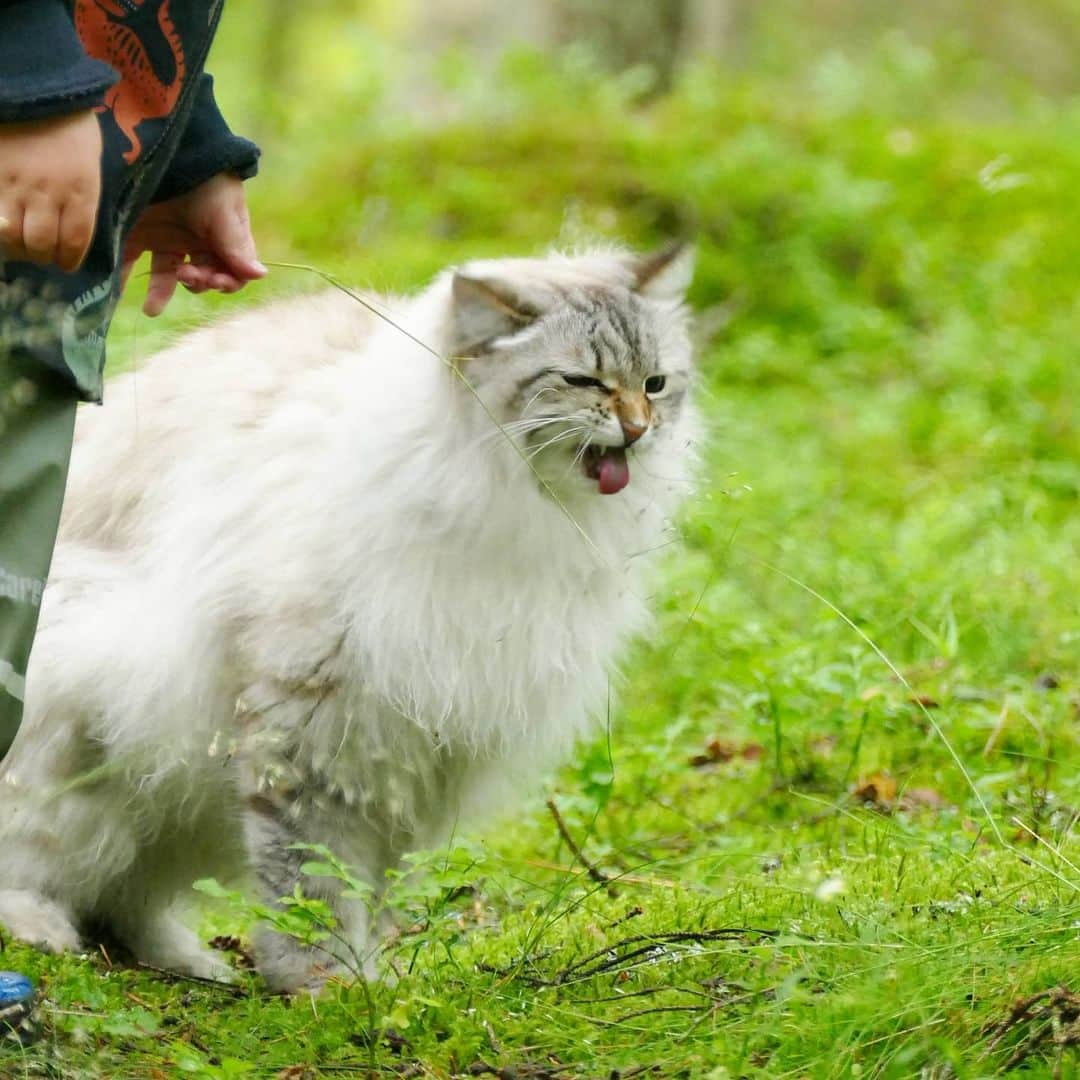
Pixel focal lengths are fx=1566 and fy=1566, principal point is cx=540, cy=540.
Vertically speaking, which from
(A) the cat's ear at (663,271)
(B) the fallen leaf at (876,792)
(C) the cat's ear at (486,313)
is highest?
(C) the cat's ear at (486,313)

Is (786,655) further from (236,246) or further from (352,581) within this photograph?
(236,246)

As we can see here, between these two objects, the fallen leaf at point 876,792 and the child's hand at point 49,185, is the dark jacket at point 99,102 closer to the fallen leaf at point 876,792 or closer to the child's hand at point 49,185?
the child's hand at point 49,185

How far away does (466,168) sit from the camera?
7.79m

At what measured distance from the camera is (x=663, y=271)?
3199 millimetres

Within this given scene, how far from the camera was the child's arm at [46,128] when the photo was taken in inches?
80.7

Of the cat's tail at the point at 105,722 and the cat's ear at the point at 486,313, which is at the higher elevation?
the cat's ear at the point at 486,313

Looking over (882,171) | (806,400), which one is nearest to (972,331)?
(806,400)

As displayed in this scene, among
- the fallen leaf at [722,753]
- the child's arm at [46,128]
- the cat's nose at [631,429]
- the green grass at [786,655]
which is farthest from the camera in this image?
the fallen leaf at [722,753]

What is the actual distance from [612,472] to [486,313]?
0.38 meters

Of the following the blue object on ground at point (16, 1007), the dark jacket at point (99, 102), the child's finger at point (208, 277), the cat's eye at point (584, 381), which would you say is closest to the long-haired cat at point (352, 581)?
the cat's eye at point (584, 381)

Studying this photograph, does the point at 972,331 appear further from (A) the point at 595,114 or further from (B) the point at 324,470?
(B) the point at 324,470

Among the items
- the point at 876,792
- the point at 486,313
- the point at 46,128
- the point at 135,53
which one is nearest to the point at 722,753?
the point at 876,792

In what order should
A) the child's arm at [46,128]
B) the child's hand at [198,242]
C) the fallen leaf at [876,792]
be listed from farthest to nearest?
the fallen leaf at [876,792] → the child's hand at [198,242] → the child's arm at [46,128]

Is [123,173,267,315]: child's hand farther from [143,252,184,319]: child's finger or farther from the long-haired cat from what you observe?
the long-haired cat
